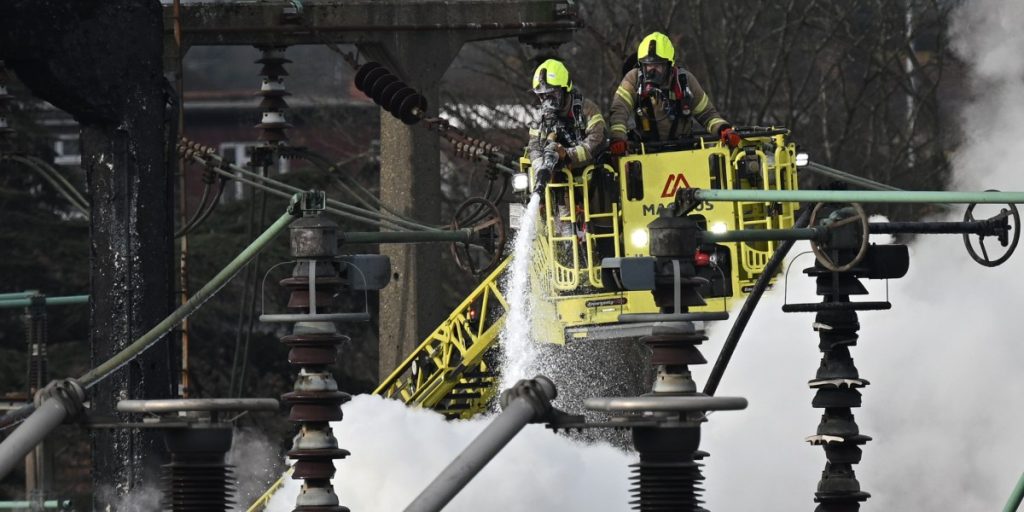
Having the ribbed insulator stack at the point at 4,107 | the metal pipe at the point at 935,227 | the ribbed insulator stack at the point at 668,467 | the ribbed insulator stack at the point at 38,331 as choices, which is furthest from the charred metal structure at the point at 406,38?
the ribbed insulator stack at the point at 668,467

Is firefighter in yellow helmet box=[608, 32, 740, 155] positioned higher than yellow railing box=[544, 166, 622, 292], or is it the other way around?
firefighter in yellow helmet box=[608, 32, 740, 155]

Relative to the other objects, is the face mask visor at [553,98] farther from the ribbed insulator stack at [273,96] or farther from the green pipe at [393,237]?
the ribbed insulator stack at [273,96]

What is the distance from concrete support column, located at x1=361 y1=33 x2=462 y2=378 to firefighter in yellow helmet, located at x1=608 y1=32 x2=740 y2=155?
276 cm

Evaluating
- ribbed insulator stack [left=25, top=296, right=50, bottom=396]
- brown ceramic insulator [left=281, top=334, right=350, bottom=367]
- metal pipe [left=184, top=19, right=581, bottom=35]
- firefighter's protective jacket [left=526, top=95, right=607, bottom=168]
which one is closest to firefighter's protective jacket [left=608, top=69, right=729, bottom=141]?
firefighter's protective jacket [left=526, top=95, right=607, bottom=168]

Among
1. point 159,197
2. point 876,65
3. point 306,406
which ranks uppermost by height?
point 876,65

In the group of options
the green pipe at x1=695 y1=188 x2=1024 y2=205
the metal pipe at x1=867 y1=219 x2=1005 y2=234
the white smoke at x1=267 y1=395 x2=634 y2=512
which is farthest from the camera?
the white smoke at x1=267 y1=395 x2=634 y2=512

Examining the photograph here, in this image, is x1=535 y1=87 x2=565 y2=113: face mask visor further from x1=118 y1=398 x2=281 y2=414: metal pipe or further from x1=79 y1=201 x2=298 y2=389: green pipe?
x1=118 y1=398 x2=281 y2=414: metal pipe

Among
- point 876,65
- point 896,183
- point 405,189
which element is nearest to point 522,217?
point 405,189

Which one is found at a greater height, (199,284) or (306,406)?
(199,284)

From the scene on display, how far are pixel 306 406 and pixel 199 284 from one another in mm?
15578

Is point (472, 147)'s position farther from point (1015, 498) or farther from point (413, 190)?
point (1015, 498)

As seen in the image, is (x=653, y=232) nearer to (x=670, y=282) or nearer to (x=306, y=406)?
(x=670, y=282)

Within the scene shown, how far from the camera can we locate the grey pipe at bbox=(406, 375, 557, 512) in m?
8.58

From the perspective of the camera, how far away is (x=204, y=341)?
88.5 ft
